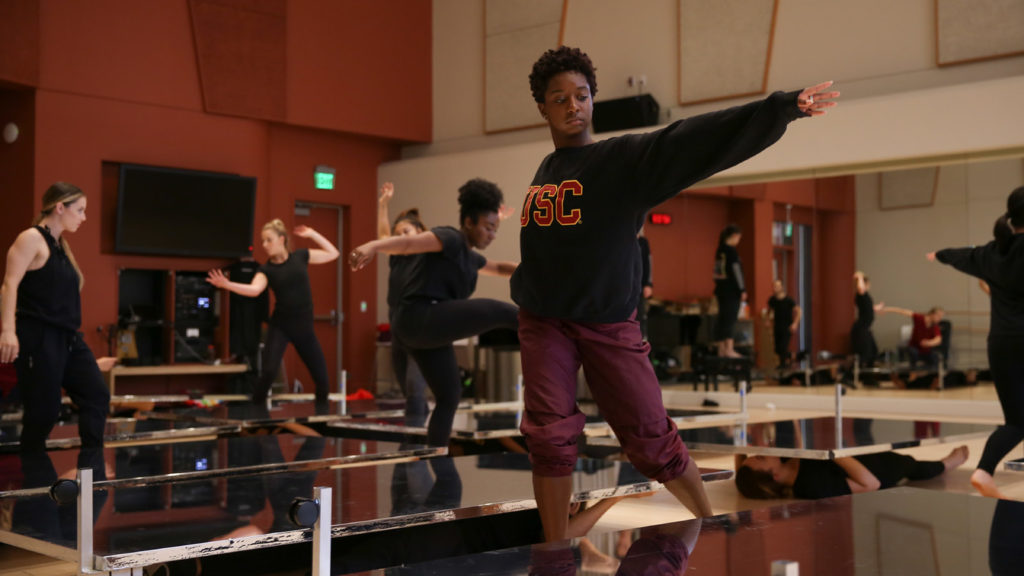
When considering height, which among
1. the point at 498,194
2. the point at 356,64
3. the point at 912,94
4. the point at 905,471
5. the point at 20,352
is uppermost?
the point at 356,64

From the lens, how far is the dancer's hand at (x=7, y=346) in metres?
4.08

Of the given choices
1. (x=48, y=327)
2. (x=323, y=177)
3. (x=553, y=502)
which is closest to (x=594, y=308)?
(x=553, y=502)

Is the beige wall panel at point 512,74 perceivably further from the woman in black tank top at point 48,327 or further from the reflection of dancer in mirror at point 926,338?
the woman in black tank top at point 48,327

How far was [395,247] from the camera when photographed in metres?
3.83

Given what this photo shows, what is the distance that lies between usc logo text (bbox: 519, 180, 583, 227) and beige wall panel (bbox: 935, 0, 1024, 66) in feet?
26.1

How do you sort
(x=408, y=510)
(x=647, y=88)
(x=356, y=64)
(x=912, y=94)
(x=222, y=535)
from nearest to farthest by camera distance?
(x=222, y=535) < (x=408, y=510) < (x=912, y=94) < (x=647, y=88) < (x=356, y=64)

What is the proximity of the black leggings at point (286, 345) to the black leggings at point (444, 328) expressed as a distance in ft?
8.99

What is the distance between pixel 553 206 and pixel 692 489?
2.75 feet

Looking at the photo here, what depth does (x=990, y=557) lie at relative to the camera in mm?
2102

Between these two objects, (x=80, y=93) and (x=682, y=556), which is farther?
(x=80, y=93)

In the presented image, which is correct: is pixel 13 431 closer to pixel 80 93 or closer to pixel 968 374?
pixel 80 93

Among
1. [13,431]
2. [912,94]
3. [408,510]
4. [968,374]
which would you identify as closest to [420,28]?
[912,94]

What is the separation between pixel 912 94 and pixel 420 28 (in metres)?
6.47

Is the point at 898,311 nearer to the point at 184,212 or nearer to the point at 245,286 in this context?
the point at 245,286
